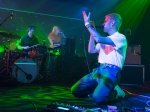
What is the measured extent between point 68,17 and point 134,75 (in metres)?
4.83

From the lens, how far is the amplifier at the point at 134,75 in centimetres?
704

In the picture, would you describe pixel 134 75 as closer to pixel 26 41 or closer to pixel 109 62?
pixel 109 62

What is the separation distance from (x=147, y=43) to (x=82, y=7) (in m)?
3.69


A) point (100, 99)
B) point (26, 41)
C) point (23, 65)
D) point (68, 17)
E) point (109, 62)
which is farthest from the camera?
point (68, 17)

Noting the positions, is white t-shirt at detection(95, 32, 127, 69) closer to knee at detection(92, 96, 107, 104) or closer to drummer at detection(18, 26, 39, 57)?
knee at detection(92, 96, 107, 104)

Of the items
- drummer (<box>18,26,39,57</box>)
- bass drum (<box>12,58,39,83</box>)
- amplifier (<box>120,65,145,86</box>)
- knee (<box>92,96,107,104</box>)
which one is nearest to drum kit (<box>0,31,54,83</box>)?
bass drum (<box>12,58,39,83</box>)

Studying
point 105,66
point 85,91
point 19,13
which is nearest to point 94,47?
point 105,66

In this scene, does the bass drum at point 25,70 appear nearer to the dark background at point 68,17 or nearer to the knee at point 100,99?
the dark background at point 68,17

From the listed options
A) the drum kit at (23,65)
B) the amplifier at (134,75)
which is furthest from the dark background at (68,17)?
the drum kit at (23,65)

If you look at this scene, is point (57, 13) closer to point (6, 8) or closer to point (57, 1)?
point (57, 1)

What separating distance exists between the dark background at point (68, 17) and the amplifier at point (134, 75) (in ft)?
5.99

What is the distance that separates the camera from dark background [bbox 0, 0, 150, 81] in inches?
353

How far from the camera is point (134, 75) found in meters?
7.08

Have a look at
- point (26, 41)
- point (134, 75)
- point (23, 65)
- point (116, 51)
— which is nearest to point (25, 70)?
point (23, 65)
